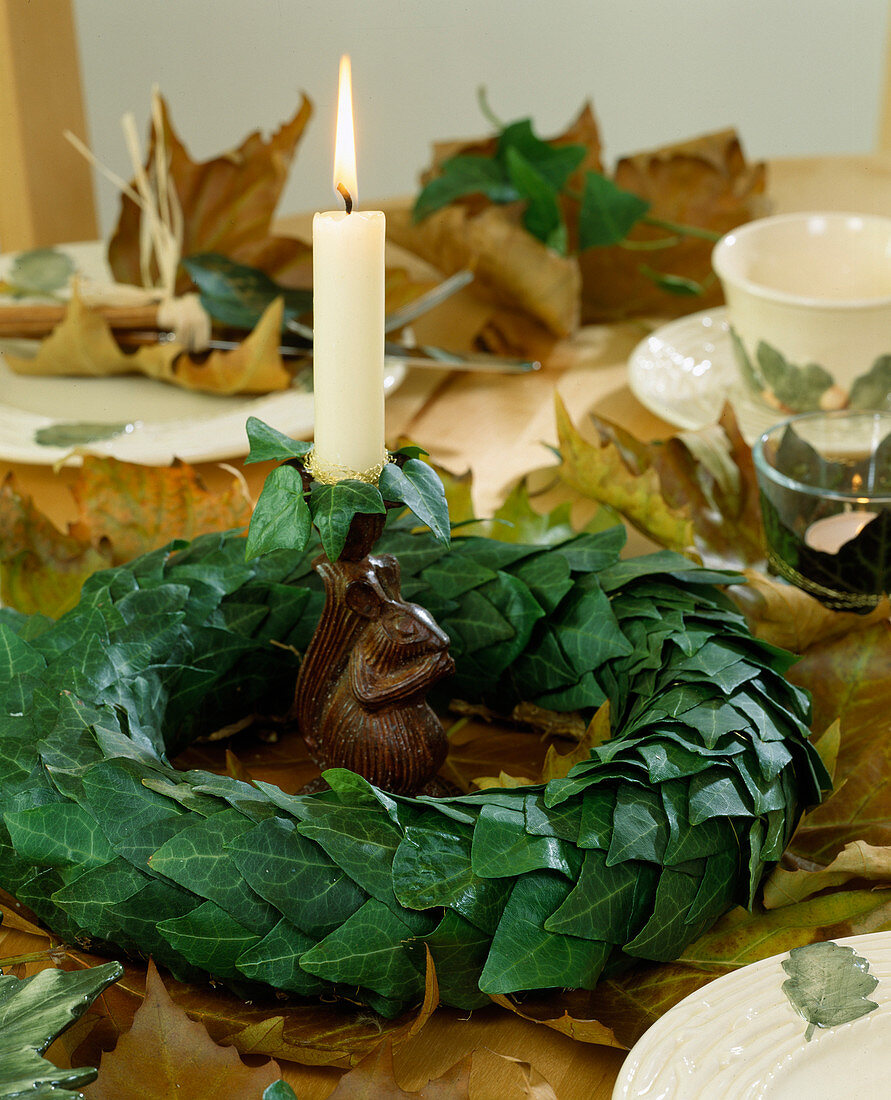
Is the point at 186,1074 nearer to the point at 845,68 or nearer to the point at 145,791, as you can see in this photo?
the point at 145,791

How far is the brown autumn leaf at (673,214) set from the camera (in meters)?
0.78

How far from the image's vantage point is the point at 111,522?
0.46 m

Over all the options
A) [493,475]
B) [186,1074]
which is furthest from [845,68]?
[186,1074]

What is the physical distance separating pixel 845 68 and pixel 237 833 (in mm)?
1895

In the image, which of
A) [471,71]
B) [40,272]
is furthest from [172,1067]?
[471,71]

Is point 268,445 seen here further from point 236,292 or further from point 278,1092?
point 236,292

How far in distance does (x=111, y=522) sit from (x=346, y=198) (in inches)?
8.3

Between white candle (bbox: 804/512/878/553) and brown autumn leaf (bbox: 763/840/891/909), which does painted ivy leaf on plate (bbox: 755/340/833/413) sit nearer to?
white candle (bbox: 804/512/878/553)

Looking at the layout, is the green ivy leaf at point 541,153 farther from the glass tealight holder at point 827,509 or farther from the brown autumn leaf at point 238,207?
the glass tealight holder at point 827,509

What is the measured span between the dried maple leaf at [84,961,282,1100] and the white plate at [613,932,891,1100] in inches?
3.3

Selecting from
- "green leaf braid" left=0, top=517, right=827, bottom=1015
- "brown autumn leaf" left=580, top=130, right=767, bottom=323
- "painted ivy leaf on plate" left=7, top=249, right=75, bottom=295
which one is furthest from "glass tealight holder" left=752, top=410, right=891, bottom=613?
"painted ivy leaf on plate" left=7, top=249, right=75, bottom=295

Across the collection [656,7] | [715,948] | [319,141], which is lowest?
[715,948]

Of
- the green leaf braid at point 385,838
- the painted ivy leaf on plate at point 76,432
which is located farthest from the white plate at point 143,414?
the green leaf braid at point 385,838

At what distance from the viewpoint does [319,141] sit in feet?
5.27
